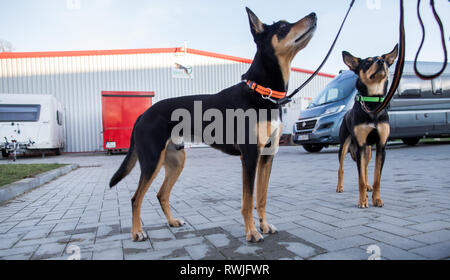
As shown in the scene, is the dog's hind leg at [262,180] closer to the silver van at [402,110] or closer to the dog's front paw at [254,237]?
the dog's front paw at [254,237]

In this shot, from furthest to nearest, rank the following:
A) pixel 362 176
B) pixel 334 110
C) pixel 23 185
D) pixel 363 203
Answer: pixel 334 110 < pixel 23 185 < pixel 362 176 < pixel 363 203

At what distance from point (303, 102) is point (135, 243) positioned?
18.2 metres

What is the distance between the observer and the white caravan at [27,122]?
14.1 meters

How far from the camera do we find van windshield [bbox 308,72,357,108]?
394 inches

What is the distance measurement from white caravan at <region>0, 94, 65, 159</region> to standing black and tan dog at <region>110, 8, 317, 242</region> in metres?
14.3

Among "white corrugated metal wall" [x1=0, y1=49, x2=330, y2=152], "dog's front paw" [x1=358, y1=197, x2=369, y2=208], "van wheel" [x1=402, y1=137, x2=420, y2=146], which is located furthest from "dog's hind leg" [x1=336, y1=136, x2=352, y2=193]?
"white corrugated metal wall" [x1=0, y1=49, x2=330, y2=152]

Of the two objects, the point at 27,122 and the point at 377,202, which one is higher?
the point at 27,122

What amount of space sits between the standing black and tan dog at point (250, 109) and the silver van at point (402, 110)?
7886 millimetres

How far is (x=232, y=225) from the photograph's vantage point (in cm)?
275

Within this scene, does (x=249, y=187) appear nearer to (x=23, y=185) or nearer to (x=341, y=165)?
(x=341, y=165)

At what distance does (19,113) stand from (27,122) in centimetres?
63

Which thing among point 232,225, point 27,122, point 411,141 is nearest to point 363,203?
point 232,225

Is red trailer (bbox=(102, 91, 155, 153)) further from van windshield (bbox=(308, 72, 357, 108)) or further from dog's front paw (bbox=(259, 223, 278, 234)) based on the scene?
dog's front paw (bbox=(259, 223, 278, 234))
